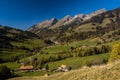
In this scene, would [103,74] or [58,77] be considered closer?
[103,74]

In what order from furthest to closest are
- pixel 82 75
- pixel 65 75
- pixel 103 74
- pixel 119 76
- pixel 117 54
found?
pixel 117 54 → pixel 65 75 → pixel 82 75 → pixel 103 74 → pixel 119 76

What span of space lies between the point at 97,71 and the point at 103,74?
5.09 feet

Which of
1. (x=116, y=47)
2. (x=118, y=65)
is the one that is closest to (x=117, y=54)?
(x=116, y=47)

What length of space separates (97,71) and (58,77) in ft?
27.3

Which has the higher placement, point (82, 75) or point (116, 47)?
point (116, 47)

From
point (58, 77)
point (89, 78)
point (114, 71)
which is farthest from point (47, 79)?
point (114, 71)

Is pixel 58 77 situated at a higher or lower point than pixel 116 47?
lower

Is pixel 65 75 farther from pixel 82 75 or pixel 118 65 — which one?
pixel 118 65

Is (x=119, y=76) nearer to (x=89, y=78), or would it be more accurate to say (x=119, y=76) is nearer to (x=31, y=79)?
(x=89, y=78)

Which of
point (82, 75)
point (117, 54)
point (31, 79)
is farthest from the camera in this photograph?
point (117, 54)

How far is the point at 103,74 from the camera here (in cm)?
2872

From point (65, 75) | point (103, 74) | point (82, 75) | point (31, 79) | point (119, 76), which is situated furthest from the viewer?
point (31, 79)

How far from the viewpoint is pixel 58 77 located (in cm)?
3678

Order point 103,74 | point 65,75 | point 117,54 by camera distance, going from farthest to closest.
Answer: point 117,54 < point 65,75 < point 103,74
